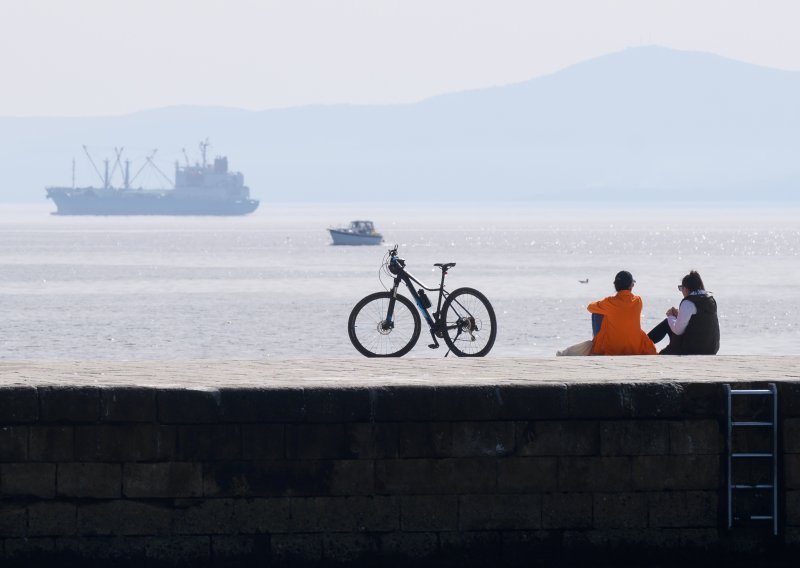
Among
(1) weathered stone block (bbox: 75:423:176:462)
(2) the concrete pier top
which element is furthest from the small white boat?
(1) weathered stone block (bbox: 75:423:176:462)

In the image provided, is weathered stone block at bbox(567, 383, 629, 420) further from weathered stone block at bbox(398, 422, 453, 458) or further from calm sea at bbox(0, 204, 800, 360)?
calm sea at bbox(0, 204, 800, 360)

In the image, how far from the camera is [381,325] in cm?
1664

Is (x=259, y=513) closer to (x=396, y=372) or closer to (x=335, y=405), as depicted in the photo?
(x=335, y=405)

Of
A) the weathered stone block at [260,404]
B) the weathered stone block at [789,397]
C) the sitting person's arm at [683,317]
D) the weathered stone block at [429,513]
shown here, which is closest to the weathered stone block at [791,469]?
the weathered stone block at [789,397]

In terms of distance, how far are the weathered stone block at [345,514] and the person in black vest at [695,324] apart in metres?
4.79

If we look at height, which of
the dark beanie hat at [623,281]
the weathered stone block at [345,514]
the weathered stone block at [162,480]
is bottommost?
the weathered stone block at [345,514]

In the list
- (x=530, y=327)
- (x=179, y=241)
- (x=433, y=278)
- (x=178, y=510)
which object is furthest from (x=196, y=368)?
(x=179, y=241)

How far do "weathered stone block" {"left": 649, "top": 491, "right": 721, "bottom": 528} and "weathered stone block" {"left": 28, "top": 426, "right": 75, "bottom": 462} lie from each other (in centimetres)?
374

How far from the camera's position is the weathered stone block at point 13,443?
9938mm

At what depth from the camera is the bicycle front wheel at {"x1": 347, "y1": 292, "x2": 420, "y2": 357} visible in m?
16.4

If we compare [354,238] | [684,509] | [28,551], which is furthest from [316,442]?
[354,238]

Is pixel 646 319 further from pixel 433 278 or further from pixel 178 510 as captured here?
pixel 178 510

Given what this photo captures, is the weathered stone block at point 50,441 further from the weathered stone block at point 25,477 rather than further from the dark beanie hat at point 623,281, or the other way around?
the dark beanie hat at point 623,281

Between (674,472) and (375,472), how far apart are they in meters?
1.95
